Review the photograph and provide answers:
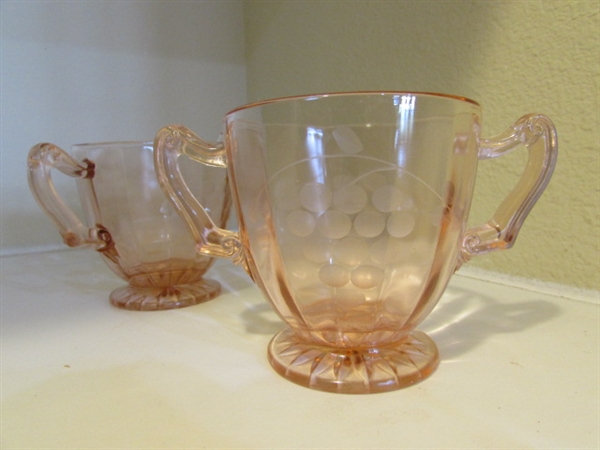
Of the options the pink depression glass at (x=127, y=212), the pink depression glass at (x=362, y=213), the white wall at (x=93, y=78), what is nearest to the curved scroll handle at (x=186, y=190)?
the pink depression glass at (x=362, y=213)

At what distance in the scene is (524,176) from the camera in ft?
1.30

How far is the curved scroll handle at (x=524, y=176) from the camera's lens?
1.26ft

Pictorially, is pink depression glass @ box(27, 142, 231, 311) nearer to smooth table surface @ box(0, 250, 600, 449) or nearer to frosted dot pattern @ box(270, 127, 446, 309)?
smooth table surface @ box(0, 250, 600, 449)

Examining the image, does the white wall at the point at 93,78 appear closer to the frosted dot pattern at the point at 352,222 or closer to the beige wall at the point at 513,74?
the beige wall at the point at 513,74

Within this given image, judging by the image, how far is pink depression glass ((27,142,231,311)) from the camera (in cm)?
55

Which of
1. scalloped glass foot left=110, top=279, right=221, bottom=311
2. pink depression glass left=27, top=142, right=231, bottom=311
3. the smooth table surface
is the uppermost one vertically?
pink depression glass left=27, top=142, right=231, bottom=311

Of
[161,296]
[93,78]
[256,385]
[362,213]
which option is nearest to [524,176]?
[362,213]

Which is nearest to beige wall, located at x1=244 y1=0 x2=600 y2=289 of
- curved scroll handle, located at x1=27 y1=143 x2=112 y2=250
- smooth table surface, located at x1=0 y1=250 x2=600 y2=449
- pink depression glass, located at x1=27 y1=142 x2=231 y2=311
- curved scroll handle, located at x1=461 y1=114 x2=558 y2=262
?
smooth table surface, located at x1=0 y1=250 x2=600 y2=449

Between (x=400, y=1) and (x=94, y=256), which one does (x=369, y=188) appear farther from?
(x=94, y=256)

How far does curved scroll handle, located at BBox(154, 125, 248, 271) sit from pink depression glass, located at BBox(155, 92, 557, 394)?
0.6 inches

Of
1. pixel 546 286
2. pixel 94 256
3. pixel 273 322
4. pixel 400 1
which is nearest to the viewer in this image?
pixel 273 322

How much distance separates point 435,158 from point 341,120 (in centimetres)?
7

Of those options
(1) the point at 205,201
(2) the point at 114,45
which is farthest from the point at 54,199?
(2) the point at 114,45

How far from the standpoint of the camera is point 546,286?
23.9 inches
